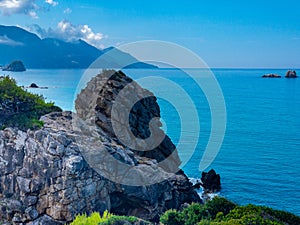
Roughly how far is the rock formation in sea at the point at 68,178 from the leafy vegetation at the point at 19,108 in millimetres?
1378

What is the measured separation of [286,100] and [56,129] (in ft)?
317

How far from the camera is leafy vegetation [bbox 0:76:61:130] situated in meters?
29.5

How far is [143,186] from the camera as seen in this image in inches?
1085

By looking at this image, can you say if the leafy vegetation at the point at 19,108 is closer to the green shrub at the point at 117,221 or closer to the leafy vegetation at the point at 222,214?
the green shrub at the point at 117,221

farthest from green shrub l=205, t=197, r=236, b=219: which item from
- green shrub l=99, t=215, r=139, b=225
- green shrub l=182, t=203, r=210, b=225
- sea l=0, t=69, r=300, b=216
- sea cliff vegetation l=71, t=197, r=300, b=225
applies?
sea l=0, t=69, r=300, b=216

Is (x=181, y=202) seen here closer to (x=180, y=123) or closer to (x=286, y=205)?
(x=286, y=205)

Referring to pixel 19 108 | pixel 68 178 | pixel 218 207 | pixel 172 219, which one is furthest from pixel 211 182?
pixel 172 219

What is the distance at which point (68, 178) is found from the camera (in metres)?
25.0

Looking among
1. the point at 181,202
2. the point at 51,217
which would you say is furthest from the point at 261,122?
the point at 51,217

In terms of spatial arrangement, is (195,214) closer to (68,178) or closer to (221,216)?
(221,216)

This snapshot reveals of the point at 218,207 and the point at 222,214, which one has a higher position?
the point at 218,207

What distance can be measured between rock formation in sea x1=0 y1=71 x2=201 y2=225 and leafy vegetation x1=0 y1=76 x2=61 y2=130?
54.2 inches

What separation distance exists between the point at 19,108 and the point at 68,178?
11108 millimetres

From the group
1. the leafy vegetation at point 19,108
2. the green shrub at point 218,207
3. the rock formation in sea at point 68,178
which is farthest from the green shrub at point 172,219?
the leafy vegetation at point 19,108
